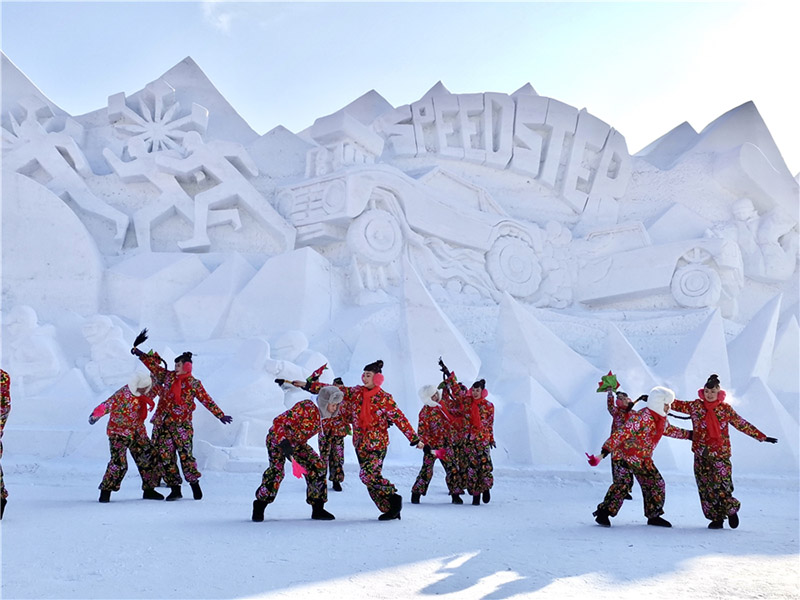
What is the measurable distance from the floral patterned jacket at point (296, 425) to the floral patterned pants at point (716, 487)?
2.64 meters

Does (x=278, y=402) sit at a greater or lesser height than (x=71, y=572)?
greater

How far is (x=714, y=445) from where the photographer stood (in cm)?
519

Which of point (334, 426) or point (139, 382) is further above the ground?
point (139, 382)

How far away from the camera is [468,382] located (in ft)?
29.2

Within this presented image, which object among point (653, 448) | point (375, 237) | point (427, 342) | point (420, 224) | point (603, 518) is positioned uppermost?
point (420, 224)

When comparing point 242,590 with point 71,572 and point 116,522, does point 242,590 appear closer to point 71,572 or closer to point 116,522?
point 71,572

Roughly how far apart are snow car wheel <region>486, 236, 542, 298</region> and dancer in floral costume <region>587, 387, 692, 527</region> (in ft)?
20.6

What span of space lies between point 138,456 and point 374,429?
6.00 feet

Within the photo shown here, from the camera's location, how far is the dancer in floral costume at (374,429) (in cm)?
472

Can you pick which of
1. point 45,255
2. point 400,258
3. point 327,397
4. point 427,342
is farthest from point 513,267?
point 327,397

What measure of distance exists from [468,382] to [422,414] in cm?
271

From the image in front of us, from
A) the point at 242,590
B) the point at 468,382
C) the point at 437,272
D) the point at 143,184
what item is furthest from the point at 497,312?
the point at 242,590

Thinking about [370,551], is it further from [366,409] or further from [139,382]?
[139,382]

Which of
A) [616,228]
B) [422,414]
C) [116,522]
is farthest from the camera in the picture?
[616,228]
